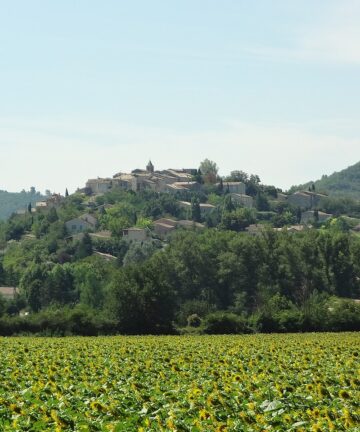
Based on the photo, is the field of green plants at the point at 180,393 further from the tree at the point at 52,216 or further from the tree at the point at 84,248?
the tree at the point at 52,216

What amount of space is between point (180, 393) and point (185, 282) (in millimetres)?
84490

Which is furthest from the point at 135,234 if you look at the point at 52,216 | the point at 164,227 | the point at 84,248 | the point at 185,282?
the point at 185,282

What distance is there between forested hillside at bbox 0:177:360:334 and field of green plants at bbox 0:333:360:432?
110ft

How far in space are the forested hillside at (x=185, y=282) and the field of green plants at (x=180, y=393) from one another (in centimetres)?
3345

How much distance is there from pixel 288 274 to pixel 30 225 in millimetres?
103352

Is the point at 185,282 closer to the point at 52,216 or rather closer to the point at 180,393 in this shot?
the point at 180,393

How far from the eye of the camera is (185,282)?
105 metres

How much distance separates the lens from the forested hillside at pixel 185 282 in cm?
6912

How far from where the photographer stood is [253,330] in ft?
226

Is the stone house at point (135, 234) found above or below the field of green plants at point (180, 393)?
above

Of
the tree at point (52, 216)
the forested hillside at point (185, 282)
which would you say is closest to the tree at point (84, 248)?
the forested hillside at point (185, 282)

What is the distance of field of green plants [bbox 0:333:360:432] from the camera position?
15961mm

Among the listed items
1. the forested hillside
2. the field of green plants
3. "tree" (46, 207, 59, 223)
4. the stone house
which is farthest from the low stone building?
the field of green plants

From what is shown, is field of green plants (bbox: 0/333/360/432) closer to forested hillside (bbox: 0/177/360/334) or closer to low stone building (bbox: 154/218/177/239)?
forested hillside (bbox: 0/177/360/334)
